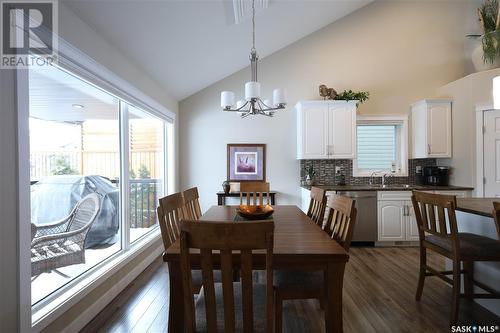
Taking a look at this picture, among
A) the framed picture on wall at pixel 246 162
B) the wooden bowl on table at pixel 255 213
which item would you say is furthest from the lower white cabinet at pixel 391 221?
the wooden bowl on table at pixel 255 213

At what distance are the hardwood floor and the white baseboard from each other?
4 centimetres

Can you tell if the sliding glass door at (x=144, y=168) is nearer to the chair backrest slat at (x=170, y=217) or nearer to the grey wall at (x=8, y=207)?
the chair backrest slat at (x=170, y=217)

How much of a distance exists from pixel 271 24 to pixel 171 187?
2930mm

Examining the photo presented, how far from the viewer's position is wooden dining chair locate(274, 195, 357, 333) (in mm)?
1630

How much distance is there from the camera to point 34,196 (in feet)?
5.79

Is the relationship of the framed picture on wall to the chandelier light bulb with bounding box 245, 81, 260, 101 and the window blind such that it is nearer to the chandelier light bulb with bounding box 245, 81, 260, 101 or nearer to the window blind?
the window blind

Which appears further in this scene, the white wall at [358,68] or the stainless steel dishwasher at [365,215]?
the white wall at [358,68]

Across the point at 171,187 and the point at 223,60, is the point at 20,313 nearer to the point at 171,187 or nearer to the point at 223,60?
the point at 171,187

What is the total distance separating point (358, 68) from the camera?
4.53 meters

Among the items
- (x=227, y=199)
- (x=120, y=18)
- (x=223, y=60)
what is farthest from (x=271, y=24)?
(x=227, y=199)

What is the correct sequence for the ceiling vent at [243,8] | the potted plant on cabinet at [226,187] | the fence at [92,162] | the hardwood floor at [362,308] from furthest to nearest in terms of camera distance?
the potted plant on cabinet at [226,187] → the ceiling vent at [243,8] → the hardwood floor at [362,308] → the fence at [92,162]

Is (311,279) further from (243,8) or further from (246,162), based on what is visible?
(246,162)

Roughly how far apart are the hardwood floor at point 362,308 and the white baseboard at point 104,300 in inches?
1.8
